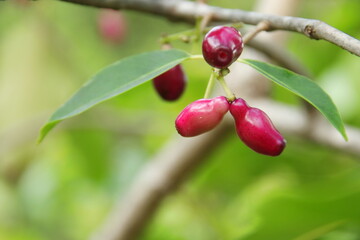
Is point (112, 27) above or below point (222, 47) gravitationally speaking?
below

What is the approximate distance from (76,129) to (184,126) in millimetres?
1446

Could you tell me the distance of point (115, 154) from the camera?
2.31 m

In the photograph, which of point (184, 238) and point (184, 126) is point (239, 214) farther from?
point (184, 126)

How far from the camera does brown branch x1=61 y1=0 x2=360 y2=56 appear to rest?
64cm

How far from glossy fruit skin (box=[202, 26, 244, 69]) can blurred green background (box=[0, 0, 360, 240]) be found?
0.70 metres

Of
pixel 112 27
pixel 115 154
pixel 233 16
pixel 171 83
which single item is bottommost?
pixel 115 154

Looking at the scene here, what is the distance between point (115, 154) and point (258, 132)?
1.65 meters

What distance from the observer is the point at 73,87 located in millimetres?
2281

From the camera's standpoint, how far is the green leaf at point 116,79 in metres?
0.75

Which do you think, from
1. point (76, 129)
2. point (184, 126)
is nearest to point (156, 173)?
point (76, 129)

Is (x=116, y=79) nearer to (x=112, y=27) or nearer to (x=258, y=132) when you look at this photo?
(x=258, y=132)

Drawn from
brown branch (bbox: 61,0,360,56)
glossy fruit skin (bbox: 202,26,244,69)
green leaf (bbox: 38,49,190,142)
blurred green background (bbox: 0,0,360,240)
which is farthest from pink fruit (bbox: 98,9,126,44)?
glossy fruit skin (bbox: 202,26,244,69)

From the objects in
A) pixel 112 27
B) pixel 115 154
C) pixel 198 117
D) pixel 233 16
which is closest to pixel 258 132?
pixel 198 117

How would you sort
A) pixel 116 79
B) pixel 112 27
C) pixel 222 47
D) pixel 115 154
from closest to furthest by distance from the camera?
1. pixel 222 47
2. pixel 116 79
3. pixel 112 27
4. pixel 115 154
